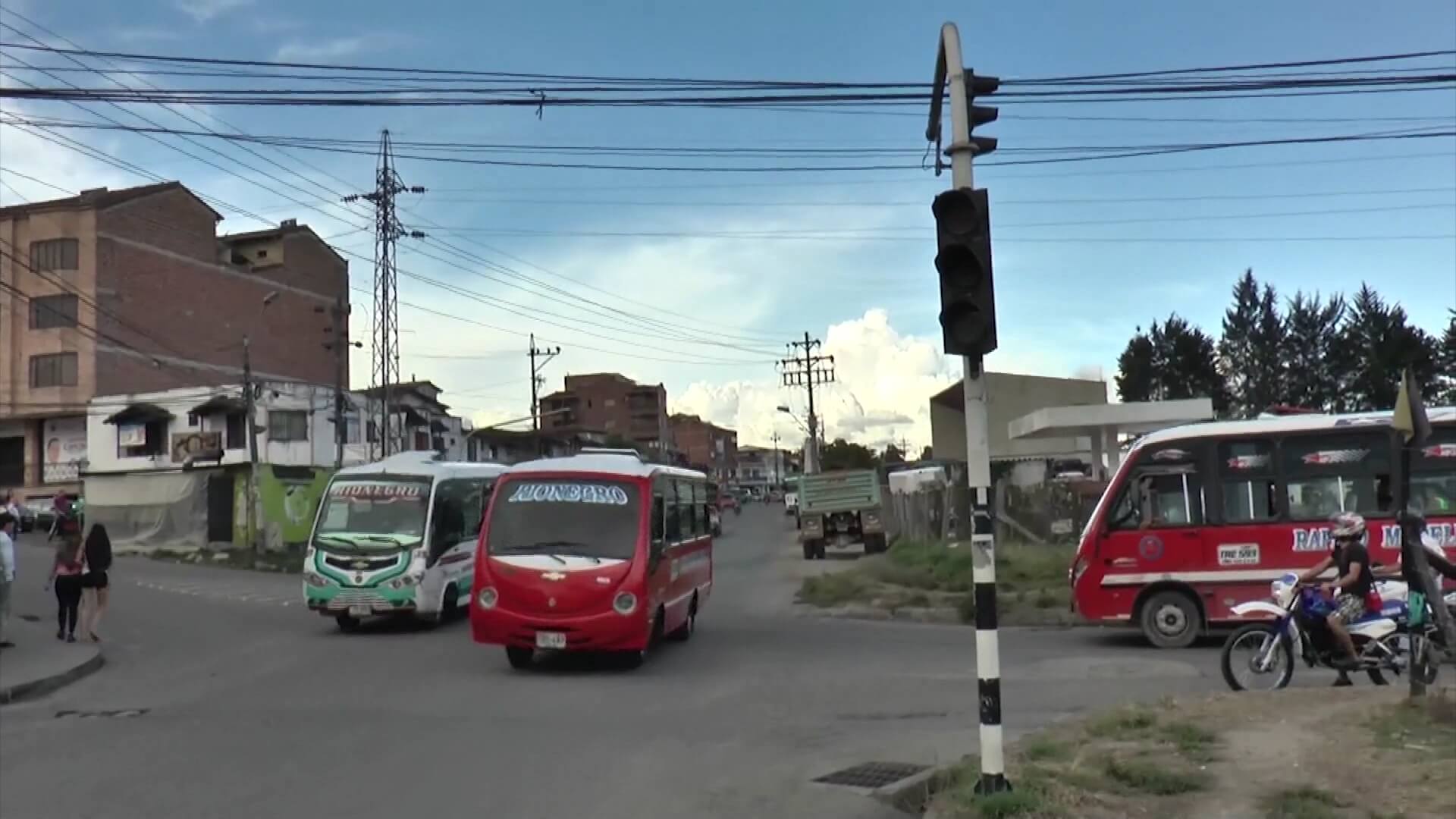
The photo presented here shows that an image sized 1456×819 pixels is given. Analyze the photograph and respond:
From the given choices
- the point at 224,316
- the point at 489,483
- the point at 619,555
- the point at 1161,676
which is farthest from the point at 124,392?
the point at 1161,676

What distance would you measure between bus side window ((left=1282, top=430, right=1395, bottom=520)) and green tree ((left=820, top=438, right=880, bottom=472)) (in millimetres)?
101365

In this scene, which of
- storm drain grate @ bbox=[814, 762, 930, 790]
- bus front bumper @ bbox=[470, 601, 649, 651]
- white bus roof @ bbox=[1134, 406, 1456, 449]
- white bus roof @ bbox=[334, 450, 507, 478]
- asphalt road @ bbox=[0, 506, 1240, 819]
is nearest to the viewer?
asphalt road @ bbox=[0, 506, 1240, 819]

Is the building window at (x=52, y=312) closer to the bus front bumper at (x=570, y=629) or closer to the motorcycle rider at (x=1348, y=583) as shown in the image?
the bus front bumper at (x=570, y=629)

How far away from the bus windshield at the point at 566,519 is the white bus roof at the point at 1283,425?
6655 millimetres

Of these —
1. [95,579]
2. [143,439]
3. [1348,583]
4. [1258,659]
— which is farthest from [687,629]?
[143,439]

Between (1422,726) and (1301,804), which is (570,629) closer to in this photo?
(1422,726)

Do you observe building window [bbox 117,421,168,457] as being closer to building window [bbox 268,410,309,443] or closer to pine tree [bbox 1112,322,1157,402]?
building window [bbox 268,410,309,443]

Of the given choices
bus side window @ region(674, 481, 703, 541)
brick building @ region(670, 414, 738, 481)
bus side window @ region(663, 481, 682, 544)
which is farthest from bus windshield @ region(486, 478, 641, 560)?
brick building @ region(670, 414, 738, 481)

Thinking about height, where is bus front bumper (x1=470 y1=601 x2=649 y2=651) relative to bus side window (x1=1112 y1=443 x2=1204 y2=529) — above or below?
below

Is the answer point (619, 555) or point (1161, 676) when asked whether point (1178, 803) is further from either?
point (619, 555)

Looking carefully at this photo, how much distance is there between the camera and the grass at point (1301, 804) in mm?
6707

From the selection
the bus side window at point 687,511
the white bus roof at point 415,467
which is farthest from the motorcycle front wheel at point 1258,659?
the white bus roof at point 415,467

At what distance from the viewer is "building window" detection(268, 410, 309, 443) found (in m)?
61.5

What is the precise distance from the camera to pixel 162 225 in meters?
68.9
